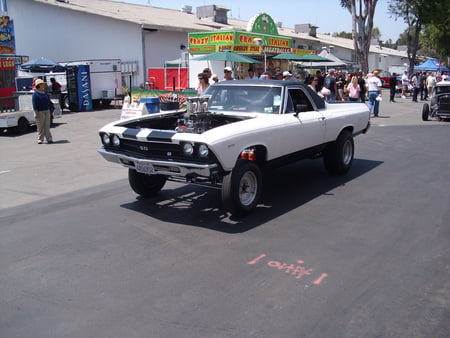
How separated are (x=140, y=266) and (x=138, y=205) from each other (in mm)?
2170

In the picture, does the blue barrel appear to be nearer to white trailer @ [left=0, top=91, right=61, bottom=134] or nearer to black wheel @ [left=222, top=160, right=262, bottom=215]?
white trailer @ [left=0, top=91, right=61, bottom=134]

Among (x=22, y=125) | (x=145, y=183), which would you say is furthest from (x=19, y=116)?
(x=145, y=183)

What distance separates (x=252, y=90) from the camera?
712cm

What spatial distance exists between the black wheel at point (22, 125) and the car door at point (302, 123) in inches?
399

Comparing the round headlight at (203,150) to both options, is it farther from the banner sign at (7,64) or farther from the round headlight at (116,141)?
the banner sign at (7,64)

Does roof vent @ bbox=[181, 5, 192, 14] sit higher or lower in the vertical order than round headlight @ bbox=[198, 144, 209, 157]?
higher

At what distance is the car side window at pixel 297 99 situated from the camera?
706 centimetres

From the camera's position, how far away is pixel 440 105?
16.4 meters

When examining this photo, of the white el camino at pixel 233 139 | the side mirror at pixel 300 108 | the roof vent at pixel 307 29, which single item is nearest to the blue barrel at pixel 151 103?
the white el camino at pixel 233 139

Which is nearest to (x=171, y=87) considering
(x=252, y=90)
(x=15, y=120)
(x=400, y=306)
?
(x=15, y=120)

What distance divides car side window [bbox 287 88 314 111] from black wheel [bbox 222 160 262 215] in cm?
151

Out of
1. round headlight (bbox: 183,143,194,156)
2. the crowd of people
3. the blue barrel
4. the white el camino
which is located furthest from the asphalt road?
the blue barrel

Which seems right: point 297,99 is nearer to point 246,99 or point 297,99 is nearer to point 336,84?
point 246,99

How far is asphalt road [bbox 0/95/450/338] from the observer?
3545 millimetres
